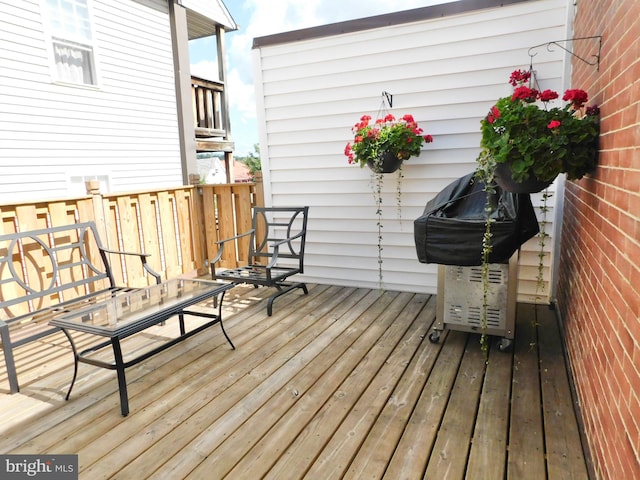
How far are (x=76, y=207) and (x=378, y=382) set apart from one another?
2.88m

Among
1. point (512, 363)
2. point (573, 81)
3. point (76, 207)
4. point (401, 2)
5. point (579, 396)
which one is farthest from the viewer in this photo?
point (401, 2)

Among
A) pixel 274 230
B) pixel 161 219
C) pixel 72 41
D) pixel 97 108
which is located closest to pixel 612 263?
pixel 274 230

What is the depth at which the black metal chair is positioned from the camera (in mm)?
3752

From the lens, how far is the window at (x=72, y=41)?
17.9ft

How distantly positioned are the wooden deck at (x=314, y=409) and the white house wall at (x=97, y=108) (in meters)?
3.05

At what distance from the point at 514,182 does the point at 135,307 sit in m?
2.38

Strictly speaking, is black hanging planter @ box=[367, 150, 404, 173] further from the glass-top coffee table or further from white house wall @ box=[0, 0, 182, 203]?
white house wall @ box=[0, 0, 182, 203]

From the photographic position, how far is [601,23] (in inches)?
77.9

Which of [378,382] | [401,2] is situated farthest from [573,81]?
[401,2]

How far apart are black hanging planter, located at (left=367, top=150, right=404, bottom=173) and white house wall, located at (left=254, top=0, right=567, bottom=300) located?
0.25m

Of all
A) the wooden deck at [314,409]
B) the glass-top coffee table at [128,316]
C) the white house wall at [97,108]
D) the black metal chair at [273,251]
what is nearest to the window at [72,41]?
the white house wall at [97,108]

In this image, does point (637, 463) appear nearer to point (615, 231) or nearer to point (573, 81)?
point (615, 231)

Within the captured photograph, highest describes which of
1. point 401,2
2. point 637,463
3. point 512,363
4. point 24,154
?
point 401,2

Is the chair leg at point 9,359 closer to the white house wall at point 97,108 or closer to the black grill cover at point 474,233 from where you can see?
the black grill cover at point 474,233
